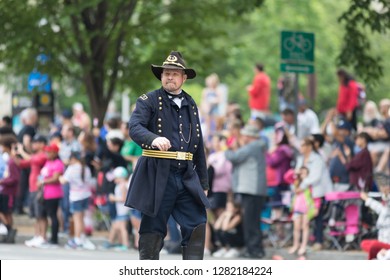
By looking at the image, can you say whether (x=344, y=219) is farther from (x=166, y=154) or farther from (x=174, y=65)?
(x=174, y=65)

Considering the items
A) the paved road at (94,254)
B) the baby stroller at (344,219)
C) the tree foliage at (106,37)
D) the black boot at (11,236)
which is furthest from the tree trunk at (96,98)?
the baby stroller at (344,219)

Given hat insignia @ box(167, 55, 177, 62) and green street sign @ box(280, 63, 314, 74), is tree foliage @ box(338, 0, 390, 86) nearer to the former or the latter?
green street sign @ box(280, 63, 314, 74)

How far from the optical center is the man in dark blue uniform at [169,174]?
11.6 m

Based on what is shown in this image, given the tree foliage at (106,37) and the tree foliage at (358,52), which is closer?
the tree foliage at (358,52)

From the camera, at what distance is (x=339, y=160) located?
2073cm

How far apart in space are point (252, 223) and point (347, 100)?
14.2 ft

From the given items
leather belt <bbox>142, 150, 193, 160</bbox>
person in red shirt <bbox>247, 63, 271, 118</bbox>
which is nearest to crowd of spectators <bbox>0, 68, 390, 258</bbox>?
person in red shirt <bbox>247, 63, 271, 118</bbox>

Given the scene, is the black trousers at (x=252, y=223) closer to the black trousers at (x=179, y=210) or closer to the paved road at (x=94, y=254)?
the paved road at (x=94, y=254)

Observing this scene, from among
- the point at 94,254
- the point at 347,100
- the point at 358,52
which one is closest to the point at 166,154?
the point at 94,254

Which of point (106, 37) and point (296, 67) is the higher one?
point (106, 37)

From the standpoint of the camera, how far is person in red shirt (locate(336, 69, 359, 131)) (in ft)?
77.6

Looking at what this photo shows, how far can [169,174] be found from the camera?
38.3ft

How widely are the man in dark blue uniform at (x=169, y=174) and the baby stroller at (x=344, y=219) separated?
8423mm
